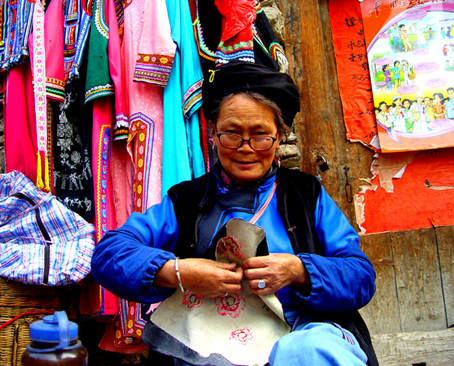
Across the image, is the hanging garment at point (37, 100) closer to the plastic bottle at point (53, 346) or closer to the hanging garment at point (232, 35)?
the hanging garment at point (232, 35)

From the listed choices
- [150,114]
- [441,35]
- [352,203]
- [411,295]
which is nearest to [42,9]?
[150,114]

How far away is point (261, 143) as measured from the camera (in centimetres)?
165

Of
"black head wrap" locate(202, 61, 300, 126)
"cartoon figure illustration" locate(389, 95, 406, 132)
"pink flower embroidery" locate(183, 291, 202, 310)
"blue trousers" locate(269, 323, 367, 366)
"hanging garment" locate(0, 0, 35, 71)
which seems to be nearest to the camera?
"blue trousers" locate(269, 323, 367, 366)

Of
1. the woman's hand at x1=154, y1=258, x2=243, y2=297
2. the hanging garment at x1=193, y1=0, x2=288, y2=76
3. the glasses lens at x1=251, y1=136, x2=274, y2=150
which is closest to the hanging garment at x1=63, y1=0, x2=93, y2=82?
the hanging garment at x1=193, y1=0, x2=288, y2=76

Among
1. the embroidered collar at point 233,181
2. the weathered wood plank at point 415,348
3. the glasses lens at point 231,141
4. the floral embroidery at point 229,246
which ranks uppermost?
the glasses lens at point 231,141

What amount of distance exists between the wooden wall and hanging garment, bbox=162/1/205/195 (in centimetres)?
84

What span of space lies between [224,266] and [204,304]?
18cm

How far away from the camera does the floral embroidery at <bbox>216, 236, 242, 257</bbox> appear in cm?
130

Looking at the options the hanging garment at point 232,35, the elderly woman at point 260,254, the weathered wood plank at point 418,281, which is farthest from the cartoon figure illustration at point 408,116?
the elderly woman at point 260,254

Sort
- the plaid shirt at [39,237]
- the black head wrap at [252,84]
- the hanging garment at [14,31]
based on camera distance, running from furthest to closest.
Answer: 1. the hanging garment at [14,31]
2. the plaid shirt at [39,237]
3. the black head wrap at [252,84]

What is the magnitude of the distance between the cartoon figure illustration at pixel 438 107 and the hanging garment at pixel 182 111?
157 centimetres

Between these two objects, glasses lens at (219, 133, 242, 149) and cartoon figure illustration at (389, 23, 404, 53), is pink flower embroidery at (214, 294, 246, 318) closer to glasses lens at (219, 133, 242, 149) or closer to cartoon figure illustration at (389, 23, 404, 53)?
glasses lens at (219, 133, 242, 149)

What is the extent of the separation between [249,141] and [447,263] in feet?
5.86

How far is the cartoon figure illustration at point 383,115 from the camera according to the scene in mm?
2695
